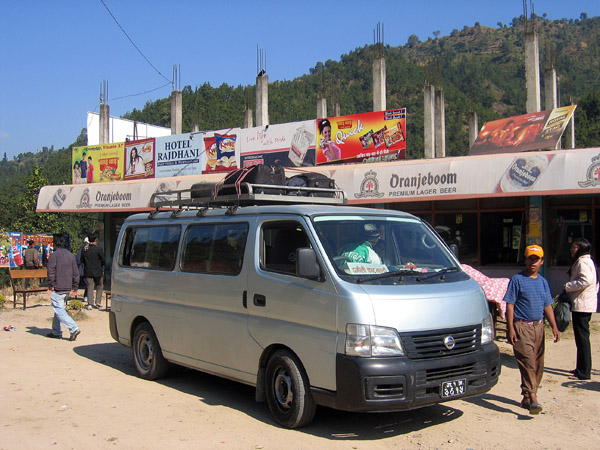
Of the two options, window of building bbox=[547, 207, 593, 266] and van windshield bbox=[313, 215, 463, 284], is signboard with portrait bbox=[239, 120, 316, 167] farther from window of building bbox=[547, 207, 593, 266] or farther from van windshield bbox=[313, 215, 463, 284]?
van windshield bbox=[313, 215, 463, 284]

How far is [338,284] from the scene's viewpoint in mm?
5105

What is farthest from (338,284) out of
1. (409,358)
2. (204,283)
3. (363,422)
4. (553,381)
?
(553,381)

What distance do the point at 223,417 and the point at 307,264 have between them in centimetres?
204

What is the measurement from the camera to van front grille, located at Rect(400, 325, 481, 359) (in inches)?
197

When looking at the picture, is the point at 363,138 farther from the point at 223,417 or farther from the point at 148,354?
the point at 223,417

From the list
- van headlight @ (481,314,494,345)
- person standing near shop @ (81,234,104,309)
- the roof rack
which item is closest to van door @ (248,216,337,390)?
the roof rack

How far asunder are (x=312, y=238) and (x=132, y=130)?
29480mm

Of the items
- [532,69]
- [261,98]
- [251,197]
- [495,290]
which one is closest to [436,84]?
[532,69]

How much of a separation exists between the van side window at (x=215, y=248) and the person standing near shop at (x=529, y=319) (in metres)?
2.94

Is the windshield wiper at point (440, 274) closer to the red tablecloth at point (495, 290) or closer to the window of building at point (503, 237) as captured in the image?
the red tablecloth at point (495, 290)

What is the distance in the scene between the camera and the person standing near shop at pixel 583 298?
7543 millimetres

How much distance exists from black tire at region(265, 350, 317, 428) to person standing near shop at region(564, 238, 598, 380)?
422 cm

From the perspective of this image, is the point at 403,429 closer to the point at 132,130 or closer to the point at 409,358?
the point at 409,358

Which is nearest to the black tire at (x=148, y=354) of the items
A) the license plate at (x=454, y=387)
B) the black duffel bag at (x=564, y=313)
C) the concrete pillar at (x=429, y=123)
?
the license plate at (x=454, y=387)
